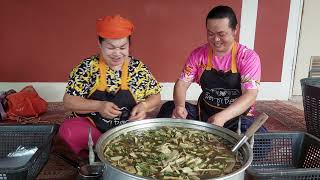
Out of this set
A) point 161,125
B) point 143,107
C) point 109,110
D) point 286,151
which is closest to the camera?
point 161,125

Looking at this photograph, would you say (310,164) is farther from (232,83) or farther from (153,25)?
(153,25)

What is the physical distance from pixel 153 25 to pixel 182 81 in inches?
66.6

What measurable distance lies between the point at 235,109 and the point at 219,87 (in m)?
0.39

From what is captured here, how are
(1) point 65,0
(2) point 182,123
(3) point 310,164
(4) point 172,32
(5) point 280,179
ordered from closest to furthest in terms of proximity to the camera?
(5) point 280,179 → (2) point 182,123 → (3) point 310,164 → (1) point 65,0 → (4) point 172,32

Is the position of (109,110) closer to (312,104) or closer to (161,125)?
(161,125)

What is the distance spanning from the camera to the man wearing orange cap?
6.57 ft

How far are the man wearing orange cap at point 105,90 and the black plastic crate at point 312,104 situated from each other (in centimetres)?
133

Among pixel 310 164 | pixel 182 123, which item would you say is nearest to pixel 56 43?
pixel 182 123

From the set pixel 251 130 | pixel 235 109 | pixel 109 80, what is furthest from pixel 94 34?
pixel 251 130

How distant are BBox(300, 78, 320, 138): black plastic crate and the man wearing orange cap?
52.3 inches

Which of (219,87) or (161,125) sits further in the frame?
(219,87)

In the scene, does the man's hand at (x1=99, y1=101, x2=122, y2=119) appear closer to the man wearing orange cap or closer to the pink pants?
the man wearing orange cap

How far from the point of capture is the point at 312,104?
2805 millimetres

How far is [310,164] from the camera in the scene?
210 cm
